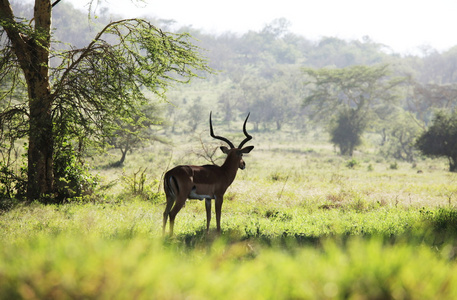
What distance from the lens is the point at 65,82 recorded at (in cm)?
1014

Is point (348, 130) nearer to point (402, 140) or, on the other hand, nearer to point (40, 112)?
point (402, 140)

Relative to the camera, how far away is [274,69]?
119875 millimetres

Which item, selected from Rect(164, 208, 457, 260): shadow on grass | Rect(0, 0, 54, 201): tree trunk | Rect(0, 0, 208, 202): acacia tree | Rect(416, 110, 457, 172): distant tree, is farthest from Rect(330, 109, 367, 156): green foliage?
Rect(0, 0, 54, 201): tree trunk

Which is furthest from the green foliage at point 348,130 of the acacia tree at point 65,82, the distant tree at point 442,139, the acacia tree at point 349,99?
the acacia tree at point 65,82

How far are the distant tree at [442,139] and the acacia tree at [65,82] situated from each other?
26.4 m

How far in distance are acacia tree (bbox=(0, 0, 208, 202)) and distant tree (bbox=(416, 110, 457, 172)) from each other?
26.4m

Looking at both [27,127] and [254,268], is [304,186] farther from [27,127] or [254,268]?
[254,268]

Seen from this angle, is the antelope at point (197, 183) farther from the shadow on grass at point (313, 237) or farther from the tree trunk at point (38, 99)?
the tree trunk at point (38, 99)

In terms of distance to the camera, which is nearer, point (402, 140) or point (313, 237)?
point (313, 237)

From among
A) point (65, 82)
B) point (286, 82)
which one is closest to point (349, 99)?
point (286, 82)

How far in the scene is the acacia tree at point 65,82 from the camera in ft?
31.4

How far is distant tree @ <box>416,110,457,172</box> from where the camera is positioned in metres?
30.3

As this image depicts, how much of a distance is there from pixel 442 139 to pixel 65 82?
2970 centimetres

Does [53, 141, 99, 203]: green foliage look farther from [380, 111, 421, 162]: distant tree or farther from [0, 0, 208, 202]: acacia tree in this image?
[380, 111, 421, 162]: distant tree
